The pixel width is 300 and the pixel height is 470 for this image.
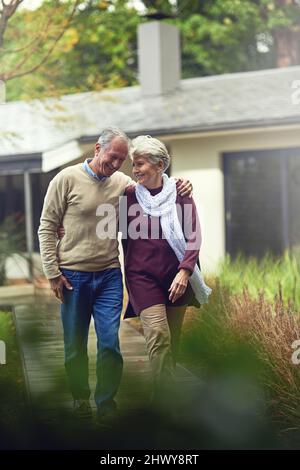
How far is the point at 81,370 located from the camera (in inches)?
248

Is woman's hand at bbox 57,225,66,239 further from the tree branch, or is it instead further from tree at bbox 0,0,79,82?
the tree branch

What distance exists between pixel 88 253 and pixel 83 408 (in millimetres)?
1065

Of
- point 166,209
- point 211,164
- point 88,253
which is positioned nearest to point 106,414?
point 88,253

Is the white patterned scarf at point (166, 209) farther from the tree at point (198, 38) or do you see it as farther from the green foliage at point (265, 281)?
the tree at point (198, 38)

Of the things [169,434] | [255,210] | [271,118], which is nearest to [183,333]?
[169,434]

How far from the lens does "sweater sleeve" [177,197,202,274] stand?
610 cm

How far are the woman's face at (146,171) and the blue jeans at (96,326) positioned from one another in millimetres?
599

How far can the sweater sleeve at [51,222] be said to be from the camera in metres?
6.05

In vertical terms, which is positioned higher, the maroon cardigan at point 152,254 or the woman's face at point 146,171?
the woman's face at point 146,171

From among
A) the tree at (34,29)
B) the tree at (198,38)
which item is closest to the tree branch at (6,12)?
the tree at (34,29)

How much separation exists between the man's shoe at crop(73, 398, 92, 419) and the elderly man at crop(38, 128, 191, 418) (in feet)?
0.41

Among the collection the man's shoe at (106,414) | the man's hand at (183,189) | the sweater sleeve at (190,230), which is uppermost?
the man's hand at (183,189)

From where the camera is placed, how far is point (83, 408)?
6383 millimetres
